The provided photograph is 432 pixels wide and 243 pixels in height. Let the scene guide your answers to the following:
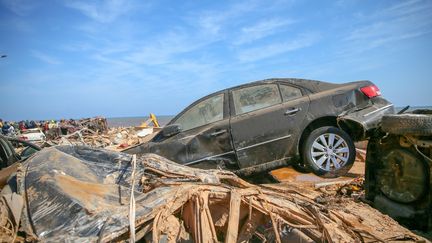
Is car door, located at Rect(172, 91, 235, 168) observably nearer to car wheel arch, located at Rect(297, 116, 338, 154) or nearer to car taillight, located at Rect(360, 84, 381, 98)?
car wheel arch, located at Rect(297, 116, 338, 154)

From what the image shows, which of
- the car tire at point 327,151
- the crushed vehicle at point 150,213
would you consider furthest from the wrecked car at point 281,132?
the crushed vehicle at point 150,213

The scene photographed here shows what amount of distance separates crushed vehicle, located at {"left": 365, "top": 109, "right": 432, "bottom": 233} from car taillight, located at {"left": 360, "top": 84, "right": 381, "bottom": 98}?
1650 millimetres

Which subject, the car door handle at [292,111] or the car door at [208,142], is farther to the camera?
the car door handle at [292,111]

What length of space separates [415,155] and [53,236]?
330 cm

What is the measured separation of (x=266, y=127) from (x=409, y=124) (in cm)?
226

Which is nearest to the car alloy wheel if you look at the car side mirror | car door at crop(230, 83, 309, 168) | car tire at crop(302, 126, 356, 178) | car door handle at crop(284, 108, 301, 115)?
car tire at crop(302, 126, 356, 178)

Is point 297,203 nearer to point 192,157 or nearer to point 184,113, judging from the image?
point 192,157

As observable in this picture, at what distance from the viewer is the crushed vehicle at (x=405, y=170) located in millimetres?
3000

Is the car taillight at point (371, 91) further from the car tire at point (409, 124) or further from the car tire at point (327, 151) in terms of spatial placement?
the car tire at point (409, 124)

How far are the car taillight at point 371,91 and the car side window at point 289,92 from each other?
1.07m

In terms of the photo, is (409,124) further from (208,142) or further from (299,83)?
(208,142)

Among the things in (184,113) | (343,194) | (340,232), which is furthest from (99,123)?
(340,232)

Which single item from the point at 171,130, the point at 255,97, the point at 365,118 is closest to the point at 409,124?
the point at 365,118

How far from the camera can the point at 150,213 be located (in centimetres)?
207
